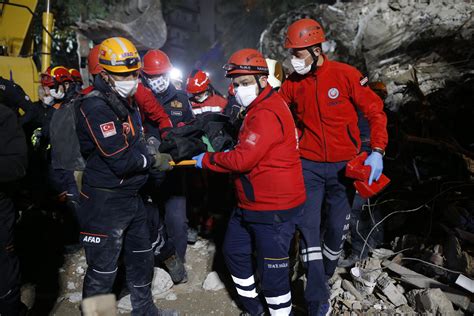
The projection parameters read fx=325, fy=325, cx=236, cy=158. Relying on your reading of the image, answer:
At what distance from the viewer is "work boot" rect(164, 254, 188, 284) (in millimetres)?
3664

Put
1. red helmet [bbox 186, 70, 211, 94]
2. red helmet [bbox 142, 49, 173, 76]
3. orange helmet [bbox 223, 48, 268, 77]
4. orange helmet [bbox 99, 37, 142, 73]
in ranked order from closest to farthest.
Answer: orange helmet [bbox 99, 37, 142, 73]
orange helmet [bbox 223, 48, 268, 77]
red helmet [bbox 142, 49, 173, 76]
red helmet [bbox 186, 70, 211, 94]

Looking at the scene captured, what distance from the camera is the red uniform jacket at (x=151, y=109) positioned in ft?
12.1

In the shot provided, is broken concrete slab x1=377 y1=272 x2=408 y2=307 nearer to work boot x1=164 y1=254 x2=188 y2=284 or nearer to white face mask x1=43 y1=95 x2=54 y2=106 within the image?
work boot x1=164 y1=254 x2=188 y2=284

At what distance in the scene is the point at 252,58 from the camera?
2631mm

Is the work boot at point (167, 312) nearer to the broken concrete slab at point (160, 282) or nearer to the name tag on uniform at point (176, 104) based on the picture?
the broken concrete slab at point (160, 282)

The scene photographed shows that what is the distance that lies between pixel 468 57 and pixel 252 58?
547 centimetres

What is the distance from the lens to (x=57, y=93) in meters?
4.66

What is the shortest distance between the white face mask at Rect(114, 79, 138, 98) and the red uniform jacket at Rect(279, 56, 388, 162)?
1.58 m

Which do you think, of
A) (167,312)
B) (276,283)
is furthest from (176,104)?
(276,283)

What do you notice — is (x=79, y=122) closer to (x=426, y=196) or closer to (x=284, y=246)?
(x=284, y=246)

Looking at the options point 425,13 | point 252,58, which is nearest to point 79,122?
point 252,58

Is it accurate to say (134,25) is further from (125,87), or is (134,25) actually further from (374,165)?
(374,165)

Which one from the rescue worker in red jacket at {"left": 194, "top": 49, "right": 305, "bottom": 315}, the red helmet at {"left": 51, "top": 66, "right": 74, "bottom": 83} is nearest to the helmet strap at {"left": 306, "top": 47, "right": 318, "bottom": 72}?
the rescue worker in red jacket at {"left": 194, "top": 49, "right": 305, "bottom": 315}

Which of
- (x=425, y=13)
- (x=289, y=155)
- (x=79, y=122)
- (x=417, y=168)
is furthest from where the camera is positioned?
(x=425, y=13)
